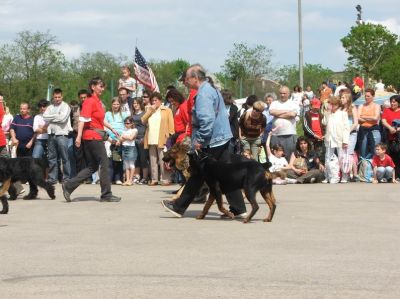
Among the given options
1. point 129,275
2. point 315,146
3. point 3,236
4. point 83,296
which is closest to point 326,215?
point 3,236

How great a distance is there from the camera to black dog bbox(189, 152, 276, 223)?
1186cm

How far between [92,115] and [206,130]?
11.0 feet

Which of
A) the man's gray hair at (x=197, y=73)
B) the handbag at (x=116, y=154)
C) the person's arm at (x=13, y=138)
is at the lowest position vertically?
the handbag at (x=116, y=154)

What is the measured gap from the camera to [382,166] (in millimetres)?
19469

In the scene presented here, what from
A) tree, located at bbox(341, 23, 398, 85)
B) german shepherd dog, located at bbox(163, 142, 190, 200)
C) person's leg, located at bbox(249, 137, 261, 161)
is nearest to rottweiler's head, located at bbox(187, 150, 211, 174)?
german shepherd dog, located at bbox(163, 142, 190, 200)

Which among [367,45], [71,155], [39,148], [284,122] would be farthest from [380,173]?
[367,45]

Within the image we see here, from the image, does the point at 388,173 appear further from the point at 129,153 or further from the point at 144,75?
the point at 144,75

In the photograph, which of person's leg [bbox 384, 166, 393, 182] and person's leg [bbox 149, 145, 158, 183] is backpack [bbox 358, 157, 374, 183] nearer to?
person's leg [bbox 384, 166, 393, 182]

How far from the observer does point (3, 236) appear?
35.0 ft

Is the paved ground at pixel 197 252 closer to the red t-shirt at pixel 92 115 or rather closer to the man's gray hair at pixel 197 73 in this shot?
the red t-shirt at pixel 92 115

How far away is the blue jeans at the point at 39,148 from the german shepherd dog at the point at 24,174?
4.12 metres

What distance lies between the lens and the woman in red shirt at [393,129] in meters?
19.8

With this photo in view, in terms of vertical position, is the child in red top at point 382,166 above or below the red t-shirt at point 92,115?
below

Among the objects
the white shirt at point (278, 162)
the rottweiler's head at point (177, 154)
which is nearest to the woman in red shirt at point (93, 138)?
the rottweiler's head at point (177, 154)
